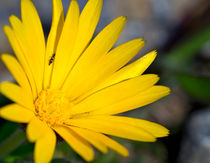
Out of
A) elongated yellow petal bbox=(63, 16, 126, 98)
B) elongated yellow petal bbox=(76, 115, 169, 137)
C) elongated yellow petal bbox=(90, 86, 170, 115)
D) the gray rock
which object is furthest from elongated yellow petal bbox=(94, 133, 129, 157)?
the gray rock

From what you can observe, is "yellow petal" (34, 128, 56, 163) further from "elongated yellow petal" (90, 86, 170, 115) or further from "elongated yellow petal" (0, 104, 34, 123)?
"elongated yellow petal" (90, 86, 170, 115)

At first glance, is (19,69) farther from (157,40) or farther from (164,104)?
(157,40)

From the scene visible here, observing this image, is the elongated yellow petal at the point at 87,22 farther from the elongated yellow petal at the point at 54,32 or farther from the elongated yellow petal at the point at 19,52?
the elongated yellow petal at the point at 19,52

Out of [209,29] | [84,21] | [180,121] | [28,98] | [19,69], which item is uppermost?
[209,29]

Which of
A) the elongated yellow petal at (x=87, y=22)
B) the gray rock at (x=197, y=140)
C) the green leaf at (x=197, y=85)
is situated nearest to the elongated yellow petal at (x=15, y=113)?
the elongated yellow petal at (x=87, y=22)

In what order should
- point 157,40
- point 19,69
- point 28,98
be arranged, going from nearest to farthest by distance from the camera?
point 19,69, point 28,98, point 157,40

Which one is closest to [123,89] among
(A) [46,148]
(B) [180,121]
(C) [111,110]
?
(C) [111,110]
